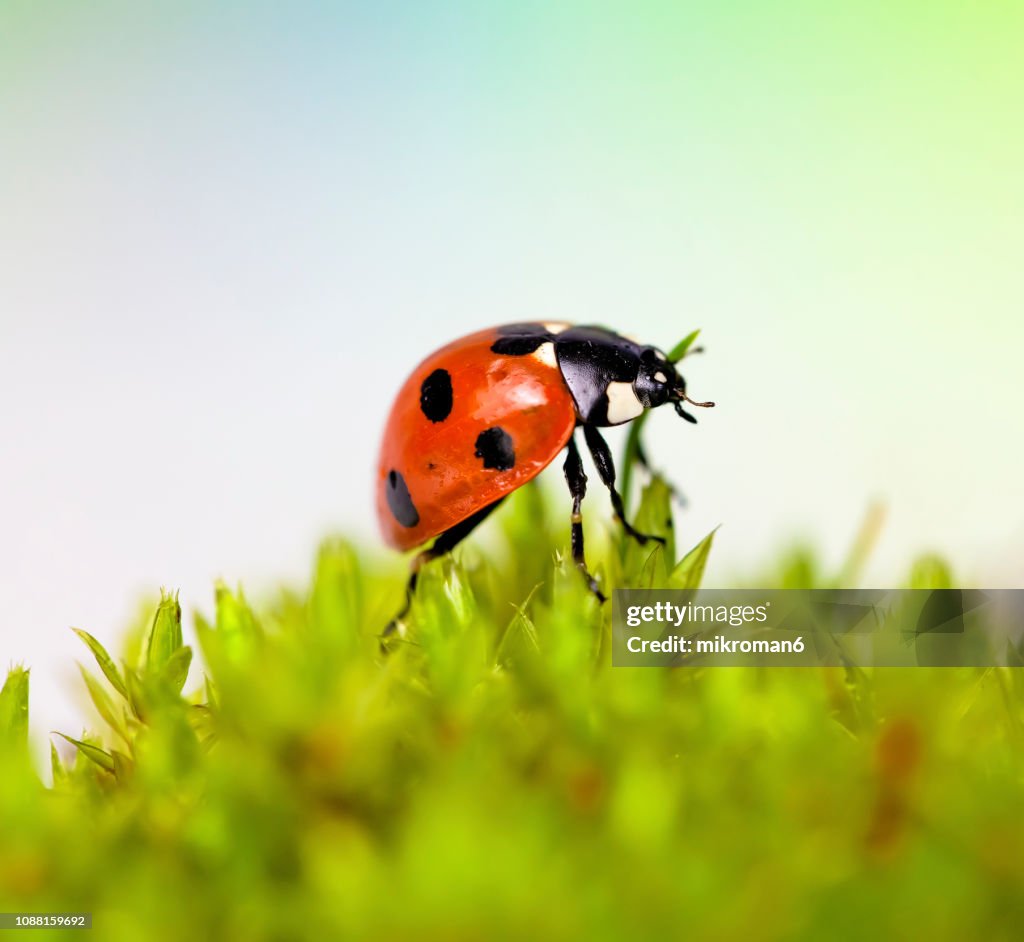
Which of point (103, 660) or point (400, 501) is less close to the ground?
point (400, 501)

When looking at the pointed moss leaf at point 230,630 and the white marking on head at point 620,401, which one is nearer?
the pointed moss leaf at point 230,630

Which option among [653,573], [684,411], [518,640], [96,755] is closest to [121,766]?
[96,755]

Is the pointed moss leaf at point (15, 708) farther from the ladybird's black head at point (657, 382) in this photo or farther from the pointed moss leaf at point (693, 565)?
the ladybird's black head at point (657, 382)

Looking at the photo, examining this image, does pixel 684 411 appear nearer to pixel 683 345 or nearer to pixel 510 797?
pixel 683 345

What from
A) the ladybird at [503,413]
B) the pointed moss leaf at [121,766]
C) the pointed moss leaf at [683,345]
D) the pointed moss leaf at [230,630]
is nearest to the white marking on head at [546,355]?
the ladybird at [503,413]

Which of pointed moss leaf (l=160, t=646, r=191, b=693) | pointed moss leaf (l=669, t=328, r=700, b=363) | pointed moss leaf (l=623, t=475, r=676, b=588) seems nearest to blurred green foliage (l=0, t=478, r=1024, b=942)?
pointed moss leaf (l=160, t=646, r=191, b=693)

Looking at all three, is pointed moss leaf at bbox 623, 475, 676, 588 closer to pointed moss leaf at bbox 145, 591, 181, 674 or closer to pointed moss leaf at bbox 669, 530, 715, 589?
pointed moss leaf at bbox 669, 530, 715, 589
